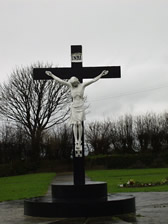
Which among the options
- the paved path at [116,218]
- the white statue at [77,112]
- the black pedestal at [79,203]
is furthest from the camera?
the white statue at [77,112]

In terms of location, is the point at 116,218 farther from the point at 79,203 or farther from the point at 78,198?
the point at 78,198

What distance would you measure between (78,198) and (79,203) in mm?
603

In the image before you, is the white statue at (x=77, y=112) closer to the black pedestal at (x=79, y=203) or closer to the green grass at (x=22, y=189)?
the black pedestal at (x=79, y=203)

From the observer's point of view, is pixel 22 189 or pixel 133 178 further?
pixel 133 178

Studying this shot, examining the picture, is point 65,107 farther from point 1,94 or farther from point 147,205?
point 147,205

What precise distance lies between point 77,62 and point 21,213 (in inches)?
189

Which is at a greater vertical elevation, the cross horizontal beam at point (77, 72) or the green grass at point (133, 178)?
the cross horizontal beam at point (77, 72)

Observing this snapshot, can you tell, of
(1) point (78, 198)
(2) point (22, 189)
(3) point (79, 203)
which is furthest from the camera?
(2) point (22, 189)

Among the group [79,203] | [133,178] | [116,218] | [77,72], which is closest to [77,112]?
[77,72]

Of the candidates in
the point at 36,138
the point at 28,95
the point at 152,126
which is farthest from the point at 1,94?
the point at 152,126

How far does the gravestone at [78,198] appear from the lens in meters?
10.7

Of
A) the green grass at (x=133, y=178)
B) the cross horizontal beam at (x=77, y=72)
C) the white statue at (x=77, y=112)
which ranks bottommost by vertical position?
the green grass at (x=133, y=178)

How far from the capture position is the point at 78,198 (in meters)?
11.4

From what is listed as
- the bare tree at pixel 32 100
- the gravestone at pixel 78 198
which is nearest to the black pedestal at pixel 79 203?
the gravestone at pixel 78 198
